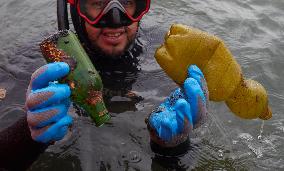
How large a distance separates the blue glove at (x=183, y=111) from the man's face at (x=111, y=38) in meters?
0.93

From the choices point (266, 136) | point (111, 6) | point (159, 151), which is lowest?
point (266, 136)

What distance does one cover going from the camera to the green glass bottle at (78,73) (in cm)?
242

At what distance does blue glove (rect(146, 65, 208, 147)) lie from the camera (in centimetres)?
256

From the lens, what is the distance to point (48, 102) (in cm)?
237

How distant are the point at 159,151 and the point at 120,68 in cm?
108

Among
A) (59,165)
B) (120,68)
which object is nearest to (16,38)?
(120,68)

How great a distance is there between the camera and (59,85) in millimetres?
2395

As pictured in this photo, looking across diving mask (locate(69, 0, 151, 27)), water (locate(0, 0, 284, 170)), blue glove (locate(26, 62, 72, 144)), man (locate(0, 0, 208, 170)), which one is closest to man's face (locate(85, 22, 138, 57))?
man (locate(0, 0, 208, 170))

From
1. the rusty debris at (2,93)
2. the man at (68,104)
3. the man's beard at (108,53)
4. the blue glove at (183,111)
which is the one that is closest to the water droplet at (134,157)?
the man at (68,104)

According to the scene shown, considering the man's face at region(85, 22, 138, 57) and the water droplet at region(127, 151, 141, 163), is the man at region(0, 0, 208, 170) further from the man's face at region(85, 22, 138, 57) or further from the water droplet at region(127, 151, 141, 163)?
the water droplet at region(127, 151, 141, 163)

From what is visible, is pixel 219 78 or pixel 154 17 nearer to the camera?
pixel 219 78

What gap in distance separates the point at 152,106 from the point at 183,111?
105 cm

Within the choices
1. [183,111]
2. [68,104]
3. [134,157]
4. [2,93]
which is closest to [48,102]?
[68,104]

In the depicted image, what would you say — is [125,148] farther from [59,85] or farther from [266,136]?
[266,136]
